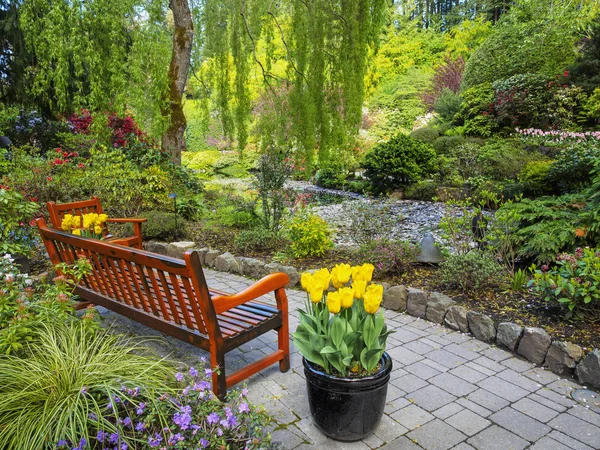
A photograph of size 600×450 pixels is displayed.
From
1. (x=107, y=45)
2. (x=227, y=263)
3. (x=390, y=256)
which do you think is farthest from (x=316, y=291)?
(x=107, y=45)

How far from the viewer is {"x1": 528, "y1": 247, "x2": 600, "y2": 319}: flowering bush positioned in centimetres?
288

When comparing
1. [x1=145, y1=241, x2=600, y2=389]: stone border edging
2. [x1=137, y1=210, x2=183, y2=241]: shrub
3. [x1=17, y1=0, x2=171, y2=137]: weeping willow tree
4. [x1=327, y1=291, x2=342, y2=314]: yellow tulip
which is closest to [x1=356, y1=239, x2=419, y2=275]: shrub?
[x1=145, y1=241, x2=600, y2=389]: stone border edging

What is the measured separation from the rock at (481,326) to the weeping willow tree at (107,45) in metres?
4.77

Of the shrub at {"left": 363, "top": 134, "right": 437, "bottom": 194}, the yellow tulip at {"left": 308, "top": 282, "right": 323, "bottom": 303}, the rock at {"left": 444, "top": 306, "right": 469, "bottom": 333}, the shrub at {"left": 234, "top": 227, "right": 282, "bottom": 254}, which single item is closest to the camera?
the yellow tulip at {"left": 308, "top": 282, "right": 323, "bottom": 303}

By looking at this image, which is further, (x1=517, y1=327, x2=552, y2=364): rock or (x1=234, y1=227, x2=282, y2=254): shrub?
(x1=234, y1=227, x2=282, y2=254): shrub

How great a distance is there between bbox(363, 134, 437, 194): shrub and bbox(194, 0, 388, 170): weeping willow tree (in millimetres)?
5942

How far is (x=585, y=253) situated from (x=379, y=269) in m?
1.77

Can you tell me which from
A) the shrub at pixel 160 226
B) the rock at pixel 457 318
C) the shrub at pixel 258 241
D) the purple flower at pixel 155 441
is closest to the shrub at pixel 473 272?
the rock at pixel 457 318

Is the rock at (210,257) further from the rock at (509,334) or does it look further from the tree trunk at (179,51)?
the rock at (509,334)

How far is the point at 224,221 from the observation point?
21.4 ft

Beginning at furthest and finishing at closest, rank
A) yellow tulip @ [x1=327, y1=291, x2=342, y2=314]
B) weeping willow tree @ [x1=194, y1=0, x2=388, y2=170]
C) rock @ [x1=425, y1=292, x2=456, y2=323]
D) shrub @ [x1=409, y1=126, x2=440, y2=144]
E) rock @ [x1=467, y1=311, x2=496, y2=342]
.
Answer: shrub @ [x1=409, y1=126, x2=440, y2=144] → weeping willow tree @ [x1=194, y1=0, x2=388, y2=170] → rock @ [x1=425, y1=292, x2=456, y2=323] → rock @ [x1=467, y1=311, x2=496, y2=342] → yellow tulip @ [x1=327, y1=291, x2=342, y2=314]

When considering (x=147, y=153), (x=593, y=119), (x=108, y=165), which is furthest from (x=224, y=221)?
(x=593, y=119)

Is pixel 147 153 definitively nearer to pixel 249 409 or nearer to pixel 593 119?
pixel 249 409

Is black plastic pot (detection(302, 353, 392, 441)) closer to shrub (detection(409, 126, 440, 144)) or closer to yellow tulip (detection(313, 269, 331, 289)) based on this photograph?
yellow tulip (detection(313, 269, 331, 289))
